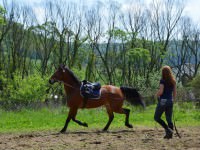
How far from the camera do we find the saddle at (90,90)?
13.6 m

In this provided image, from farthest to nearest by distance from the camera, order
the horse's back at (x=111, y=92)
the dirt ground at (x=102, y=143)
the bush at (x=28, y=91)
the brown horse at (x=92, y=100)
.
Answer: the bush at (x=28, y=91), the horse's back at (x=111, y=92), the brown horse at (x=92, y=100), the dirt ground at (x=102, y=143)

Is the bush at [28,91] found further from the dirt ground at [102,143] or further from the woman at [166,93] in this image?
the woman at [166,93]

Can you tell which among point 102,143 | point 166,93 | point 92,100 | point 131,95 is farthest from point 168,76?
point 131,95

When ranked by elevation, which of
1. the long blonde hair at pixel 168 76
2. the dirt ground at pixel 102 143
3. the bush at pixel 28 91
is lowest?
the dirt ground at pixel 102 143

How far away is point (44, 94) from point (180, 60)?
3194 cm

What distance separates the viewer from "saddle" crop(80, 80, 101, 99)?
44.7 feet

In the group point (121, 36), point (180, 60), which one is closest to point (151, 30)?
point (121, 36)

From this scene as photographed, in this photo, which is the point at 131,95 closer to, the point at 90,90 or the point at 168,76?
the point at 90,90

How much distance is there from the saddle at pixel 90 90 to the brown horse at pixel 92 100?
128 millimetres

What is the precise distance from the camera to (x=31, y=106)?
25.1 metres

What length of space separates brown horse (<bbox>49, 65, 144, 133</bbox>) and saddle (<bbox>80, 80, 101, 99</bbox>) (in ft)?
0.42

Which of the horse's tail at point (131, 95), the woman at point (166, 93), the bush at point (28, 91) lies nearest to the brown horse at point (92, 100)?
the horse's tail at point (131, 95)

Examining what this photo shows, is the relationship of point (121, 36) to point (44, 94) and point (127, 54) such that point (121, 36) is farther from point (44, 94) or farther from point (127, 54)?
point (44, 94)

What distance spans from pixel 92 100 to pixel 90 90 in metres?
0.38
